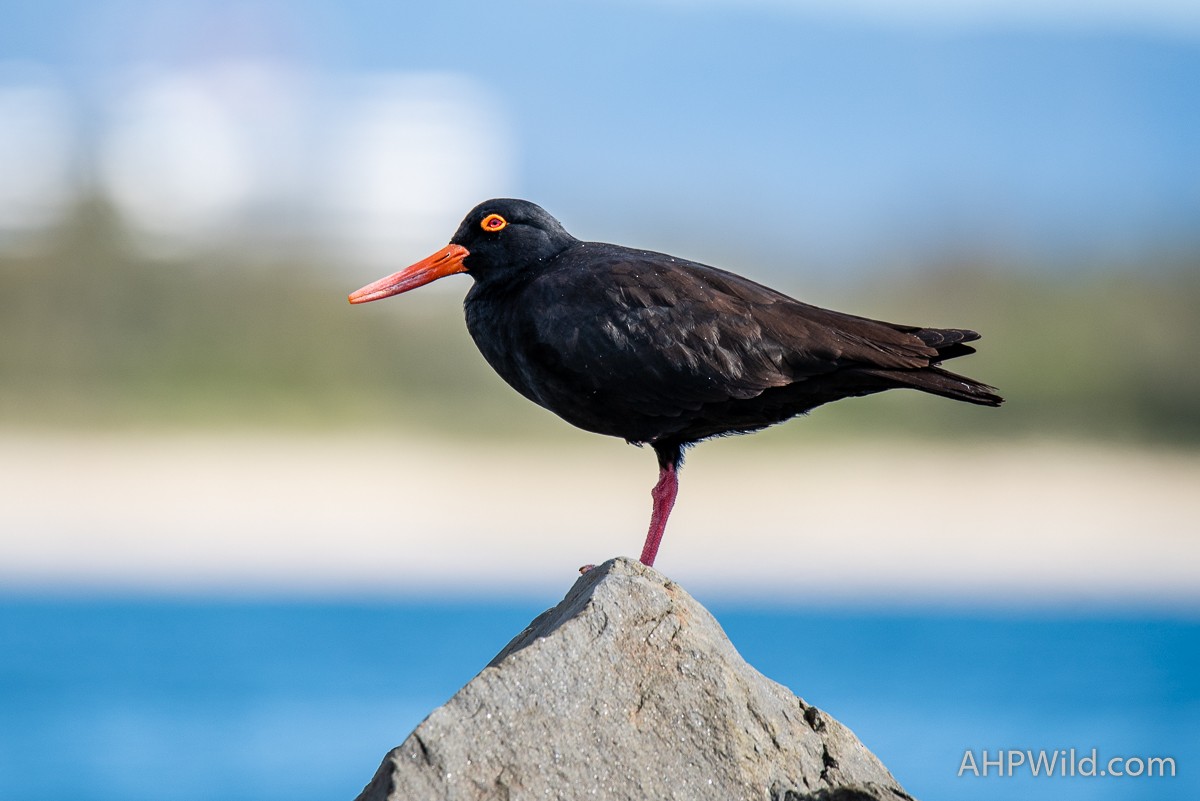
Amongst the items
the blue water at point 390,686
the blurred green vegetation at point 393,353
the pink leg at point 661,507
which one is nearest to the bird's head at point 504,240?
the pink leg at point 661,507

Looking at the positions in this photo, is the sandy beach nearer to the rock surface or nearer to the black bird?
the black bird

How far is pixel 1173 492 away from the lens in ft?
75.7

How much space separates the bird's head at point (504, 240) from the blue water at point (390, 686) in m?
5.56

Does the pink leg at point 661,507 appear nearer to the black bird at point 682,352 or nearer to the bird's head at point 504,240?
the black bird at point 682,352

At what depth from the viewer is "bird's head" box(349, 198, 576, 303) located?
570 cm

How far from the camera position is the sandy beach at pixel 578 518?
61.0ft

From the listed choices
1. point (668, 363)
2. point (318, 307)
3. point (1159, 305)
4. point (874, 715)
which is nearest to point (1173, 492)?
point (1159, 305)

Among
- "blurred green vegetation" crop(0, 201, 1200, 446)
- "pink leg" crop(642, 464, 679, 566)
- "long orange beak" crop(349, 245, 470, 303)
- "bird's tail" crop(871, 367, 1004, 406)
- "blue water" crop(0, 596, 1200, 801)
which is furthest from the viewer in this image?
"blurred green vegetation" crop(0, 201, 1200, 446)

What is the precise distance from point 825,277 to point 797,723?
2345 centimetres

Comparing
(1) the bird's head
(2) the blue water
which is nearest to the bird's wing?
(1) the bird's head

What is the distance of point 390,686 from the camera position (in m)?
12.6

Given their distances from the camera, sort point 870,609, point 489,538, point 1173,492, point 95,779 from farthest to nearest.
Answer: point 1173,492
point 489,538
point 870,609
point 95,779

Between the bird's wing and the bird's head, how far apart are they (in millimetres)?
419

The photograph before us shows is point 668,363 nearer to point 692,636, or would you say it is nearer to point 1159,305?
point 692,636
